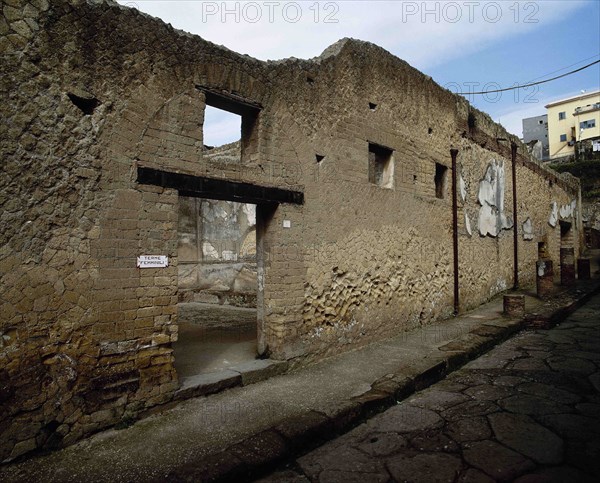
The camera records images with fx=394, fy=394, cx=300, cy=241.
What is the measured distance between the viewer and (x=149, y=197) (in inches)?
129

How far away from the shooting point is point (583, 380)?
3885 millimetres

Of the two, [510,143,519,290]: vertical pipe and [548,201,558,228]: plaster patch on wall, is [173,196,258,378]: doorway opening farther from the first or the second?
[548,201,558,228]: plaster patch on wall

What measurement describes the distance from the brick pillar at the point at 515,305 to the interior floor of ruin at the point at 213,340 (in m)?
4.34

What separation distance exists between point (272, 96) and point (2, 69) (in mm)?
2369

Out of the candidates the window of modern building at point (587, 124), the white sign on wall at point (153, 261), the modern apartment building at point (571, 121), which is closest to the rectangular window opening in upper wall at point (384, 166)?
the white sign on wall at point (153, 261)

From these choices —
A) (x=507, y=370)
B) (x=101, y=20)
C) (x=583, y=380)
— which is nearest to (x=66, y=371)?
(x=101, y=20)

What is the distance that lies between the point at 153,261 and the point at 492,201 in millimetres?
7753

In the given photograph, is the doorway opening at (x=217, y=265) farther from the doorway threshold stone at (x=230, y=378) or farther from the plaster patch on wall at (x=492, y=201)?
the plaster patch on wall at (x=492, y=201)

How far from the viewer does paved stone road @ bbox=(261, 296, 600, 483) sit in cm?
240

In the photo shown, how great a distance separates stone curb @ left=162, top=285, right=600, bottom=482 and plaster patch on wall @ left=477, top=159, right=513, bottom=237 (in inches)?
156

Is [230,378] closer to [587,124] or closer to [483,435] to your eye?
[483,435]

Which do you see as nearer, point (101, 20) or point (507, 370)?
point (101, 20)

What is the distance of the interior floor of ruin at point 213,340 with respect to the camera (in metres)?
4.21

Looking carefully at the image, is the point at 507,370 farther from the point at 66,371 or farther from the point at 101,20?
the point at 101,20
